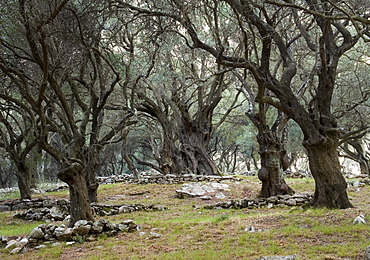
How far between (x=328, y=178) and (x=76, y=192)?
595 cm

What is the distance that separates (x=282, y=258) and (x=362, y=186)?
413 inches

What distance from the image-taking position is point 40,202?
1224 cm

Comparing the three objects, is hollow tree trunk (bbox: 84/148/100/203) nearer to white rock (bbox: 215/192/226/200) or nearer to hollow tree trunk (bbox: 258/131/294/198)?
white rock (bbox: 215/192/226/200)

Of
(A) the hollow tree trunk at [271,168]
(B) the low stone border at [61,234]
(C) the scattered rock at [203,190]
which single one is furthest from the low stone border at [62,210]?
(A) the hollow tree trunk at [271,168]

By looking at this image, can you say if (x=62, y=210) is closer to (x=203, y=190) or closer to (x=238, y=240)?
(x=203, y=190)

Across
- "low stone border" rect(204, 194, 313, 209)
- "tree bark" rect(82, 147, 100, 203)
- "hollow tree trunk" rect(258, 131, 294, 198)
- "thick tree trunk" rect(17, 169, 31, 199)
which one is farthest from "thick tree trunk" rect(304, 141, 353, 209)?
"thick tree trunk" rect(17, 169, 31, 199)

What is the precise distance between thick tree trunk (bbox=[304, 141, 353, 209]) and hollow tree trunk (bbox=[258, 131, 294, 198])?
118 inches

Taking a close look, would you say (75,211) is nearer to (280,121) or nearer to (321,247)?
(321,247)

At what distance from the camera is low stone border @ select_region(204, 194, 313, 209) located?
9914mm

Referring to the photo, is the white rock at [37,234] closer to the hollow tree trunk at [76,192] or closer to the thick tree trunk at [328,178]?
the hollow tree trunk at [76,192]

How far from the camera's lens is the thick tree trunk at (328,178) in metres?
7.75

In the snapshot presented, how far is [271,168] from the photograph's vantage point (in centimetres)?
1111

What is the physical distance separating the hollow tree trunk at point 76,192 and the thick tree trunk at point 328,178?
5520mm

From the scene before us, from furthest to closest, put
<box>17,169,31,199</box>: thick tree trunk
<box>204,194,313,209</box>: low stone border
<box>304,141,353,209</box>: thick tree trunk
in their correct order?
<box>17,169,31,199</box>: thick tree trunk
<box>204,194,313,209</box>: low stone border
<box>304,141,353,209</box>: thick tree trunk
